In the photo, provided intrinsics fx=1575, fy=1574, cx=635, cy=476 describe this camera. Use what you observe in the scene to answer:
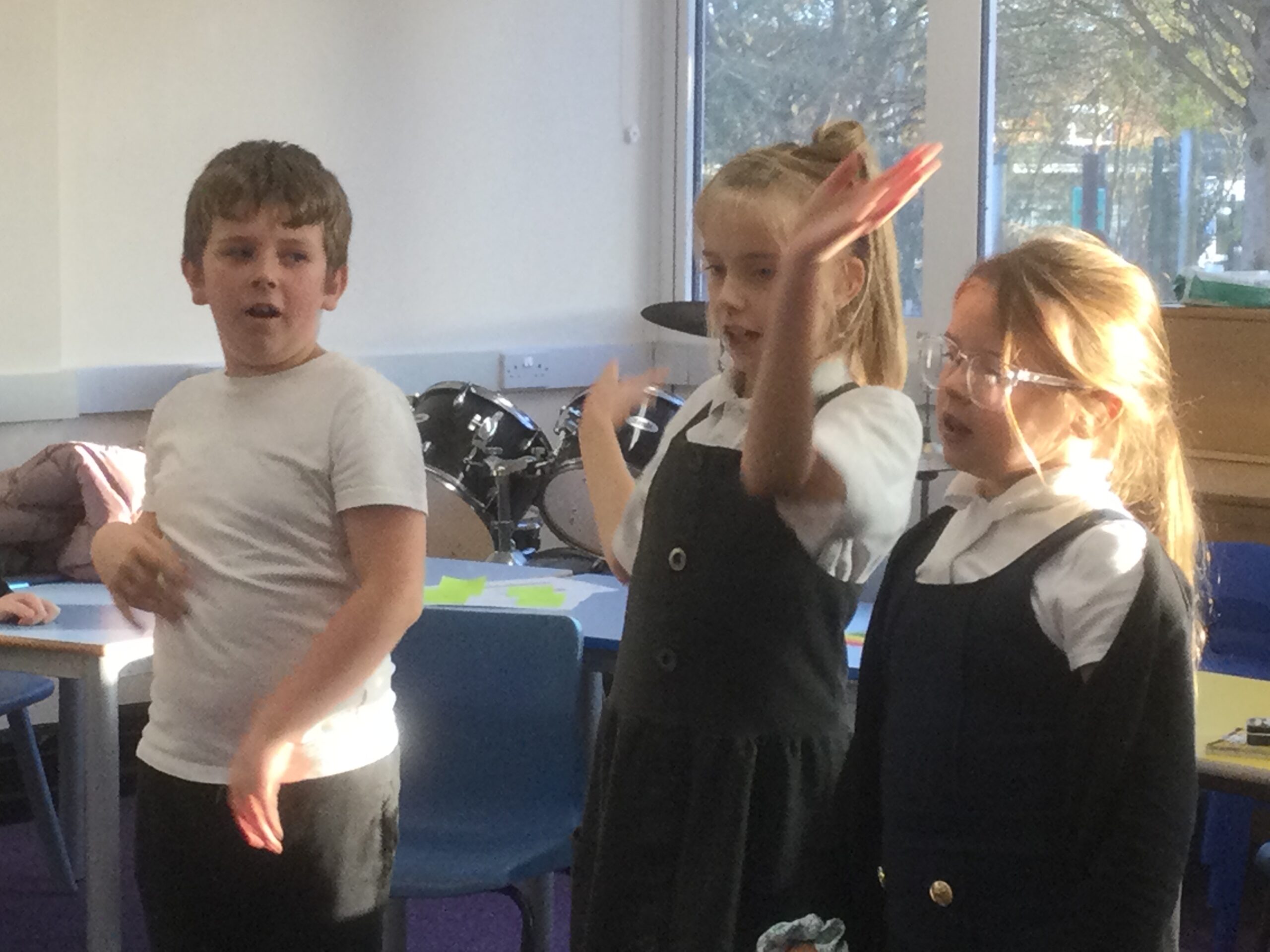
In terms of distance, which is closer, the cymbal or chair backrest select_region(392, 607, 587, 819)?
chair backrest select_region(392, 607, 587, 819)

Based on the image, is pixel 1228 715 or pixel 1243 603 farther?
pixel 1243 603

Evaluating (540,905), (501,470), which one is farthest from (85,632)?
(501,470)

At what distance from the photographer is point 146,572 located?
4.91 ft

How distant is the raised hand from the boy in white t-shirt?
0.48 metres

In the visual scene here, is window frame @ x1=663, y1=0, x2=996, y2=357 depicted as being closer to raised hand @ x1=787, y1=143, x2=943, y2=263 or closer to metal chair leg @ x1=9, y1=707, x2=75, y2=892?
metal chair leg @ x1=9, y1=707, x2=75, y2=892

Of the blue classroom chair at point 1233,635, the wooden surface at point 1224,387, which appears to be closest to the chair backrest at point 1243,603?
the blue classroom chair at point 1233,635

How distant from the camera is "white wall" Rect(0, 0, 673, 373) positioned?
152 inches

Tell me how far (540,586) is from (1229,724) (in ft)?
4.14

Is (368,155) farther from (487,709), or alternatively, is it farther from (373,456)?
(373,456)

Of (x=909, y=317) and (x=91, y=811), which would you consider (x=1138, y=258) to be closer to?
(x=909, y=317)

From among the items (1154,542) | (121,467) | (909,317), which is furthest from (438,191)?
(1154,542)

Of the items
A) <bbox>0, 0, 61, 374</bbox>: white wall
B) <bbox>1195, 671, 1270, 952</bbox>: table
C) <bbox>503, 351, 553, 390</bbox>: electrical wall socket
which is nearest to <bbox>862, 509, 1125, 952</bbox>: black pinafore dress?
<bbox>1195, 671, 1270, 952</bbox>: table

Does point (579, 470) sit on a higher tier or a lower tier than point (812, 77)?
lower

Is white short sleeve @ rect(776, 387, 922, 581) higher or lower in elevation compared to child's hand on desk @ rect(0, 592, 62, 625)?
higher
